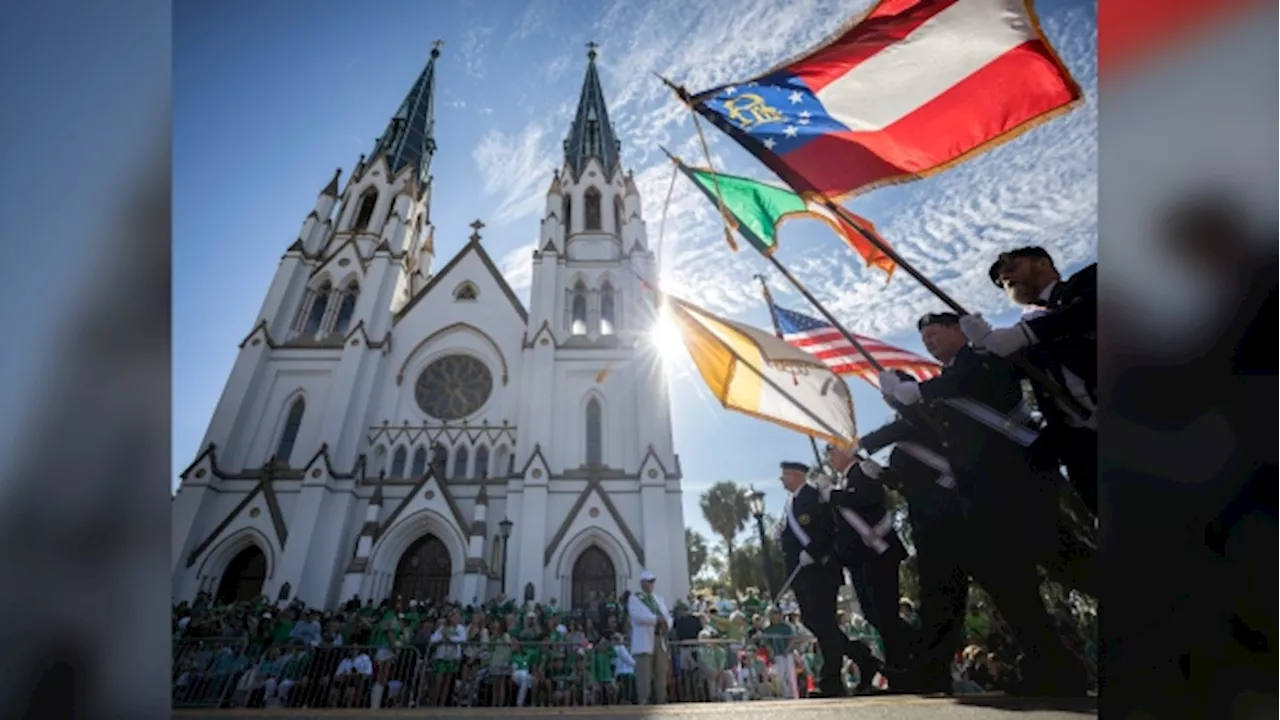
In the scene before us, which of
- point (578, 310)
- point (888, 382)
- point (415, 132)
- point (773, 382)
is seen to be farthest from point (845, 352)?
point (415, 132)

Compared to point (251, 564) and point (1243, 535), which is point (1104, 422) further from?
point (251, 564)

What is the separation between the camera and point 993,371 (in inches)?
138

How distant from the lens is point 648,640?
6.95 m

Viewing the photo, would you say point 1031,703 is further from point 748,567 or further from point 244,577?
point 748,567

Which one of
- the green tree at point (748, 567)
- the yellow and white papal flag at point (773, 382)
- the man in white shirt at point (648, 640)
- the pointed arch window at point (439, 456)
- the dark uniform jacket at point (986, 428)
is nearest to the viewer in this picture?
the dark uniform jacket at point (986, 428)

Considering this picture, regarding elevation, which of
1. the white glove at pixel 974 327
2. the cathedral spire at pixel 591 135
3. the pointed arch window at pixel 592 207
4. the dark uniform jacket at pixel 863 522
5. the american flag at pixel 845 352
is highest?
the cathedral spire at pixel 591 135

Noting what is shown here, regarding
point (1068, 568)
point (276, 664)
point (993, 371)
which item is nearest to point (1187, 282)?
point (993, 371)

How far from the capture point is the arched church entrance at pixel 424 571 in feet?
56.7

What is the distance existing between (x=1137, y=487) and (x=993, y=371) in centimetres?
289

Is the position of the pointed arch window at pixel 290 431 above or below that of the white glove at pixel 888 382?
above

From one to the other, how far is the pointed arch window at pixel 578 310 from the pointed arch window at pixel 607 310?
2.51ft

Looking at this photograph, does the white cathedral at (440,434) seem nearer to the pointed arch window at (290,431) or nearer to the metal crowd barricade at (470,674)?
the pointed arch window at (290,431)

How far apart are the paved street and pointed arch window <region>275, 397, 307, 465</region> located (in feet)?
57.6

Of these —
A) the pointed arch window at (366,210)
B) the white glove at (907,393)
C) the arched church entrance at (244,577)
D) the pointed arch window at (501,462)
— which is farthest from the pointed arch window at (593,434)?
the white glove at (907,393)
